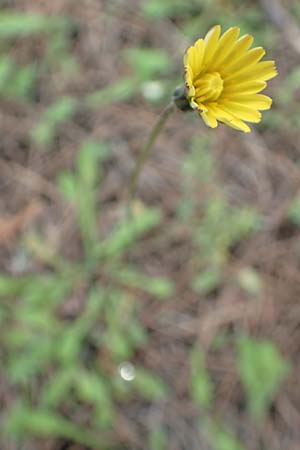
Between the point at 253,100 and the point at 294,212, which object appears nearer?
the point at 253,100

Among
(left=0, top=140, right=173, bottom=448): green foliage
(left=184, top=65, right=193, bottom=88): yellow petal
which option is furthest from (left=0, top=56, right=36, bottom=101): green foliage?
(left=184, top=65, right=193, bottom=88): yellow petal

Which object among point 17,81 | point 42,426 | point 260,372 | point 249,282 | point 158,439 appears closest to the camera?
point 42,426

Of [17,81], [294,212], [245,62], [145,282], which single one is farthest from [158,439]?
[17,81]

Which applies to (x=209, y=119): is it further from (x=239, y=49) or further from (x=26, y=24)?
(x=26, y=24)

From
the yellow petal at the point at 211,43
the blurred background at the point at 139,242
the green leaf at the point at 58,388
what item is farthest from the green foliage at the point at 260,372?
the yellow petal at the point at 211,43

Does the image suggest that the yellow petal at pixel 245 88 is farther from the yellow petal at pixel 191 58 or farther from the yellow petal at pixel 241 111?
the yellow petal at pixel 191 58

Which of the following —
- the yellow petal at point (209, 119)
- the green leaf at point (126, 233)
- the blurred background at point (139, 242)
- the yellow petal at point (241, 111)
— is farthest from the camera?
the green leaf at point (126, 233)

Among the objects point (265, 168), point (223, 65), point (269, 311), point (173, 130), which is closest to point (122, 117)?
point (173, 130)
